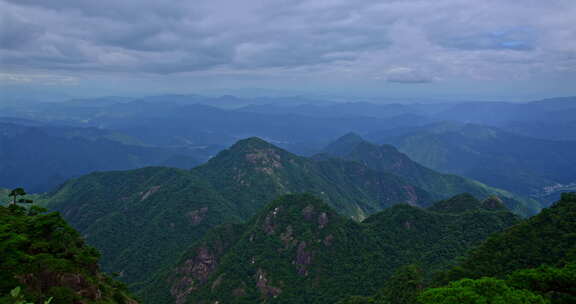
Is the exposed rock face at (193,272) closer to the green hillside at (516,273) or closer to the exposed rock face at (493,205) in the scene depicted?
the green hillside at (516,273)

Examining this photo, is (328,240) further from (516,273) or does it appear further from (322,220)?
(516,273)

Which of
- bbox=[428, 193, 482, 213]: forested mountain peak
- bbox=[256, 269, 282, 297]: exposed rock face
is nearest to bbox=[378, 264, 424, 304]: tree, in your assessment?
bbox=[256, 269, 282, 297]: exposed rock face

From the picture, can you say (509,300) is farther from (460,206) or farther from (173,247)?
(173,247)

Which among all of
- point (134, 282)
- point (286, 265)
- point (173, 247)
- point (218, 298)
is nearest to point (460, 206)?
point (286, 265)

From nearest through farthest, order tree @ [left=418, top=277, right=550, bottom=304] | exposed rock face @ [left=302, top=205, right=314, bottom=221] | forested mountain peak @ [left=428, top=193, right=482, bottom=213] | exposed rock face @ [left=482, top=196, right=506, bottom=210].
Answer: tree @ [left=418, top=277, right=550, bottom=304]
exposed rock face @ [left=302, top=205, right=314, bottom=221]
exposed rock face @ [left=482, top=196, right=506, bottom=210]
forested mountain peak @ [left=428, top=193, right=482, bottom=213]

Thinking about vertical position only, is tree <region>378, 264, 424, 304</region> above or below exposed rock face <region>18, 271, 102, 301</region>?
below

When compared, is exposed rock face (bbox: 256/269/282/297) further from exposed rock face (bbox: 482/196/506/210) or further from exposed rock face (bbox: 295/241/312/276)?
exposed rock face (bbox: 482/196/506/210)
